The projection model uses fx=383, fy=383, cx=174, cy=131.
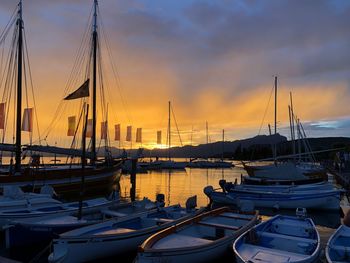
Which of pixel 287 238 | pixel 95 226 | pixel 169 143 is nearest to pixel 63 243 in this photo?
pixel 95 226

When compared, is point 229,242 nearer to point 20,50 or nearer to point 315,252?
point 315,252

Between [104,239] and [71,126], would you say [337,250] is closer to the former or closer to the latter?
[104,239]

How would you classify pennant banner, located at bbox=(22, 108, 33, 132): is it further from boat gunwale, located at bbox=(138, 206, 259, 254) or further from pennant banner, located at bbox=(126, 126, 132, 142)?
pennant banner, located at bbox=(126, 126, 132, 142)

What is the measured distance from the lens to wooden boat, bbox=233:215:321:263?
9.51 meters

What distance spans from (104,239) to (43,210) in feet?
19.4

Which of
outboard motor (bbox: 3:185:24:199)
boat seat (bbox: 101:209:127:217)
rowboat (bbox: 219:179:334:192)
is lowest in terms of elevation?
boat seat (bbox: 101:209:127:217)

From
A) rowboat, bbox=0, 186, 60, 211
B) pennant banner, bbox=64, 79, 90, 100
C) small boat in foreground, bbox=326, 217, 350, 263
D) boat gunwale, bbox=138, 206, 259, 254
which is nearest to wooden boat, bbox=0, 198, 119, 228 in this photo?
rowboat, bbox=0, 186, 60, 211

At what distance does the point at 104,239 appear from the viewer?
38.5ft

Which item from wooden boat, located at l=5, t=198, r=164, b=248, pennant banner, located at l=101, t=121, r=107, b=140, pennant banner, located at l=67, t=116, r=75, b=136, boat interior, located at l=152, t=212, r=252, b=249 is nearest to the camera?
boat interior, located at l=152, t=212, r=252, b=249

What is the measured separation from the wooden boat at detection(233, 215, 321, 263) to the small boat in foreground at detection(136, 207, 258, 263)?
2.57 feet

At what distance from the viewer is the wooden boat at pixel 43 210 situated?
14.9 m

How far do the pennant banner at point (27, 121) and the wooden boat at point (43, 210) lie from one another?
1430 centimetres

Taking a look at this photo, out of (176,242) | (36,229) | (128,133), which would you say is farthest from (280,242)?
Answer: (128,133)

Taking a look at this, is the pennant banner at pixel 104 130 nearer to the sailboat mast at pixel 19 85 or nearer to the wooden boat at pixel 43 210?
the sailboat mast at pixel 19 85
